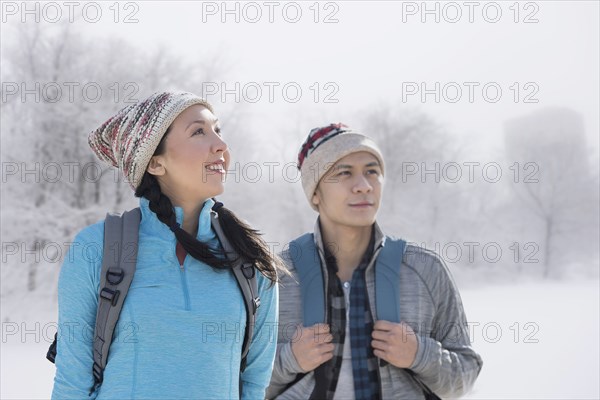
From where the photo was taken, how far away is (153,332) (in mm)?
1910

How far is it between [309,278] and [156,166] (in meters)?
0.92

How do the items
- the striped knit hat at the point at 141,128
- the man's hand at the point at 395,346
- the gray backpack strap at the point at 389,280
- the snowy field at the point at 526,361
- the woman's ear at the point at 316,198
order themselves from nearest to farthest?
the striped knit hat at the point at 141,128 < the man's hand at the point at 395,346 < the gray backpack strap at the point at 389,280 < the woman's ear at the point at 316,198 < the snowy field at the point at 526,361

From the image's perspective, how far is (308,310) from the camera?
2.71 m

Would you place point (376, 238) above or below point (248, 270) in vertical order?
above

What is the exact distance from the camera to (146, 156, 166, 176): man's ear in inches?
87.3

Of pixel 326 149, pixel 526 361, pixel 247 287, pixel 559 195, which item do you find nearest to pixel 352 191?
pixel 326 149

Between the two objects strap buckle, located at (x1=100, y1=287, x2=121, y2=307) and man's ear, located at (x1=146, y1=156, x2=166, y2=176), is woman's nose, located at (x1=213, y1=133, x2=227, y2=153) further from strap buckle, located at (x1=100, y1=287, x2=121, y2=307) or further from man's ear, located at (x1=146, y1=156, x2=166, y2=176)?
strap buckle, located at (x1=100, y1=287, x2=121, y2=307)

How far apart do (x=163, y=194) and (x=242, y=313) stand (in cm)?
53

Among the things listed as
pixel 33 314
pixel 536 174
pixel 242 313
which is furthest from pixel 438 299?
pixel 536 174

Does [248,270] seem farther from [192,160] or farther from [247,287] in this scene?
[192,160]

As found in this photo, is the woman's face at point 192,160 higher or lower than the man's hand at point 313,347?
higher

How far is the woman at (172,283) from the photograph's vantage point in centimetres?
Result: 190

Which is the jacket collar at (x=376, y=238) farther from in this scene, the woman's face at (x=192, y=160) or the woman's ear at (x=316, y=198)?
the woman's face at (x=192, y=160)

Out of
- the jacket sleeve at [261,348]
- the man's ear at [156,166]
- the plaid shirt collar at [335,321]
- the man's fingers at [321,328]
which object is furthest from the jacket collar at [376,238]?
the man's ear at [156,166]
